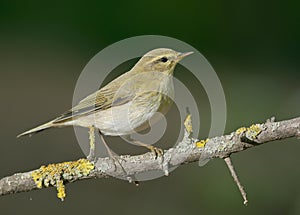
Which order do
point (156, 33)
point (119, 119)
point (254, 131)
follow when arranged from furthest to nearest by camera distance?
point (156, 33) → point (119, 119) → point (254, 131)

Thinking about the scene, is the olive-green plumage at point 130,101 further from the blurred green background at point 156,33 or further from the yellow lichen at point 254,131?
the blurred green background at point 156,33

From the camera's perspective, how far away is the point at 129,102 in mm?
3357

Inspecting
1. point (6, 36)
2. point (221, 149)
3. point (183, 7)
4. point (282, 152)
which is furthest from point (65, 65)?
point (221, 149)

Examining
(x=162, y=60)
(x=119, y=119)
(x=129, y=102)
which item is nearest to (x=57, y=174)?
(x=119, y=119)

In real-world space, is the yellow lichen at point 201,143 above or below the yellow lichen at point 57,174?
below

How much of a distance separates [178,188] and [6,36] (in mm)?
3718

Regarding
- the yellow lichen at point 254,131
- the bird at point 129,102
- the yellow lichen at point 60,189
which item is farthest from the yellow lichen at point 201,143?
the yellow lichen at point 60,189

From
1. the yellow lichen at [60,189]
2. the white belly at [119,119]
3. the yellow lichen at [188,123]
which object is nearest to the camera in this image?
the yellow lichen at [188,123]

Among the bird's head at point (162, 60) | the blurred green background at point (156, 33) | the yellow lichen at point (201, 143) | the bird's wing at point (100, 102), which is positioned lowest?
the yellow lichen at point (201, 143)

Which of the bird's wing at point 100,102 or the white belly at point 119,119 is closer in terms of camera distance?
the white belly at point 119,119

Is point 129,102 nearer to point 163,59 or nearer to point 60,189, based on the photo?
point 163,59

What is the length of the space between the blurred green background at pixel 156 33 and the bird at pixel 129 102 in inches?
107

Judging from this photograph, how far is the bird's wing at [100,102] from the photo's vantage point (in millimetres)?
3354

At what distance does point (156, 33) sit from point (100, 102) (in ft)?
15.7
